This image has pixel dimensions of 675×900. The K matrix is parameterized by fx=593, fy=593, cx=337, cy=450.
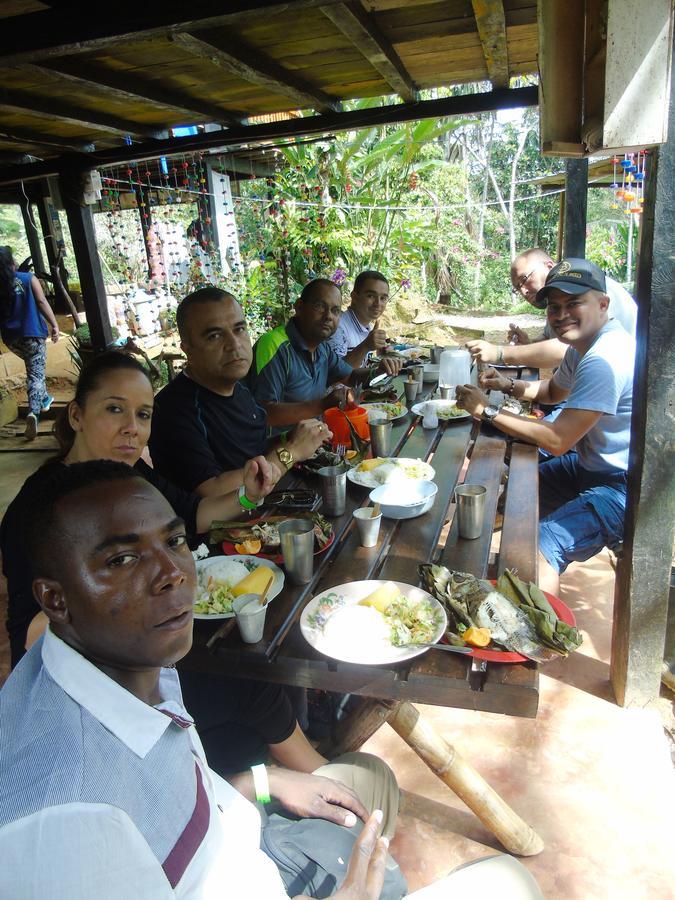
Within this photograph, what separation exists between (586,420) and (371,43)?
2.20 metres

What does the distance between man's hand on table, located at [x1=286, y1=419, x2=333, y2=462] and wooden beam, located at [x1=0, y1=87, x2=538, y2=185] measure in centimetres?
275

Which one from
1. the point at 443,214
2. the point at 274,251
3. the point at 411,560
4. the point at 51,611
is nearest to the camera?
the point at 51,611

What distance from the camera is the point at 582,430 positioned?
2844 mm

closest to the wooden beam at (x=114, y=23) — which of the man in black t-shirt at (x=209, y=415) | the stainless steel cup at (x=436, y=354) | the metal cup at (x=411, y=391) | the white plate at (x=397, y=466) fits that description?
the man in black t-shirt at (x=209, y=415)

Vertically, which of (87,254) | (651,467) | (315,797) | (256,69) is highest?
(256,69)

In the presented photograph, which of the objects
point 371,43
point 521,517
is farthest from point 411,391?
point 371,43

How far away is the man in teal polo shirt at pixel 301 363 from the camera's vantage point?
3684 mm

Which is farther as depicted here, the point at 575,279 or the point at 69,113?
the point at 69,113

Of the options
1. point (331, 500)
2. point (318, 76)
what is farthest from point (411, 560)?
point (318, 76)

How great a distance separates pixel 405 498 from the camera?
2.24 m

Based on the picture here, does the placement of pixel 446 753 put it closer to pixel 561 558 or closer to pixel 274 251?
pixel 561 558

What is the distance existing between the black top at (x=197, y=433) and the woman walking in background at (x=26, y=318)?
16.3 ft

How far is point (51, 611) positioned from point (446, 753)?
1373 mm

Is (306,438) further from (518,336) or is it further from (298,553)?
(518,336)
